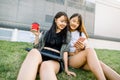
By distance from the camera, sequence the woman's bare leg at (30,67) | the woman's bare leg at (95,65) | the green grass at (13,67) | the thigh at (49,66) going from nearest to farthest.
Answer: the woman's bare leg at (30,67)
the thigh at (49,66)
the woman's bare leg at (95,65)
the green grass at (13,67)

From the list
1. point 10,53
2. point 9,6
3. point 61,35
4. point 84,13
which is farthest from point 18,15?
point 61,35

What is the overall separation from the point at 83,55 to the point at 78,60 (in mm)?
87

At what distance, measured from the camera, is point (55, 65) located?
5.98 feet

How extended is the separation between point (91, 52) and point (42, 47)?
1.69 ft

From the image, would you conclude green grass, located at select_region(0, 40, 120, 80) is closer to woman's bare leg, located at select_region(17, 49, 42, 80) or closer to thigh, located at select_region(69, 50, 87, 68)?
thigh, located at select_region(69, 50, 87, 68)

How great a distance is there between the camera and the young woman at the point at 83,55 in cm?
188

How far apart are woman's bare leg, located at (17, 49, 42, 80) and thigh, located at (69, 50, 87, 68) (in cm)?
45

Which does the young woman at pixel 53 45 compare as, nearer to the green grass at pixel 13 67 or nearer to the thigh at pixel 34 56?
the thigh at pixel 34 56

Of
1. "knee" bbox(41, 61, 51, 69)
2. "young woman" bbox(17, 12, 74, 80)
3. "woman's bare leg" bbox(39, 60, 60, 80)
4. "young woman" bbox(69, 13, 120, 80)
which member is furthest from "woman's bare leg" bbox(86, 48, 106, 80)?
"knee" bbox(41, 61, 51, 69)

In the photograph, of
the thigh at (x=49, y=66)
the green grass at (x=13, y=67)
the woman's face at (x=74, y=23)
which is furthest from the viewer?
the woman's face at (x=74, y=23)

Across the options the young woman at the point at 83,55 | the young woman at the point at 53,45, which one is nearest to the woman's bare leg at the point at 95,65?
the young woman at the point at 83,55

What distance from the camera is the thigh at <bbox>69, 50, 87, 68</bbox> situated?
2.01 metres

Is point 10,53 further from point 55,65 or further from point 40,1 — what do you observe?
point 40,1

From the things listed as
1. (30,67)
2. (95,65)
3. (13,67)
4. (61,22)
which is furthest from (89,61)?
(13,67)
